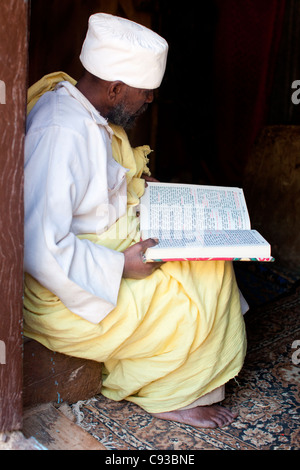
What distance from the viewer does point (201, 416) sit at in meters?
2.35

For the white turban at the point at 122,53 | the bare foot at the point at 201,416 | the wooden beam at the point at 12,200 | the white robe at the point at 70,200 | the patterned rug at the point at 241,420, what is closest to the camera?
the wooden beam at the point at 12,200

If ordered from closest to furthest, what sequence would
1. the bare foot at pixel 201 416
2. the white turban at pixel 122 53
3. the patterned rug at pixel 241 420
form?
the white turban at pixel 122 53
the patterned rug at pixel 241 420
the bare foot at pixel 201 416

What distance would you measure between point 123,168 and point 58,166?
1.21ft

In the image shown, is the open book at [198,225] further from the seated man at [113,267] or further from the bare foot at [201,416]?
the bare foot at [201,416]

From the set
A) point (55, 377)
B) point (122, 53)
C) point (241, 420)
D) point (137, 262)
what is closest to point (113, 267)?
point (137, 262)

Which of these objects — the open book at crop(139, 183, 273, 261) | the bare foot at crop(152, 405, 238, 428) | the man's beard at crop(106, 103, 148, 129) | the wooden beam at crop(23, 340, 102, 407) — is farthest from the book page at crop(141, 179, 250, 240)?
the bare foot at crop(152, 405, 238, 428)

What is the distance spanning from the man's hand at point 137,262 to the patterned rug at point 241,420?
1.97 feet

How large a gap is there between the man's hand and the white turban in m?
0.59

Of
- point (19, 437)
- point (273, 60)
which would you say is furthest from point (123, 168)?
point (273, 60)

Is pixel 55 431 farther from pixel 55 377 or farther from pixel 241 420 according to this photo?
pixel 241 420

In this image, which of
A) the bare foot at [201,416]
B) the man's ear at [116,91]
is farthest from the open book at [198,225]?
the bare foot at [201,416]

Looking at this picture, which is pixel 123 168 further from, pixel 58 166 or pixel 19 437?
pixel 19 437

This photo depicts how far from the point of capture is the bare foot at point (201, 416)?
2322 millimetres

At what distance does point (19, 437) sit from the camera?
190 centimetres
